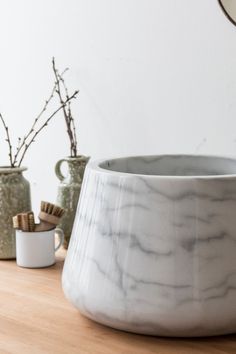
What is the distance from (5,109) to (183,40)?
0.51 m

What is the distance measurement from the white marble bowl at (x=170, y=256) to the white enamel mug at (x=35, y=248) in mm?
292

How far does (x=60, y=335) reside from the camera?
2.34 ft

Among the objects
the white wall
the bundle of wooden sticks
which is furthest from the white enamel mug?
the white wall

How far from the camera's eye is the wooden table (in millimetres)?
676

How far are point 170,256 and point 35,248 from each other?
0.36m

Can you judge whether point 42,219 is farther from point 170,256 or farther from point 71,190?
point 170,256

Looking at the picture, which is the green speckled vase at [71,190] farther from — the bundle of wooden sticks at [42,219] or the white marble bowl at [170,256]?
the white marble bowl at [170,256]

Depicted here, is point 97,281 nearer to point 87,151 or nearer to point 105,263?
point 105,263

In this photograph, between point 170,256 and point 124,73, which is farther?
point 124,73

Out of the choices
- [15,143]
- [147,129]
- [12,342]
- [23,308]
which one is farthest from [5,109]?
[12,342]

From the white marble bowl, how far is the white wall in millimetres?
371

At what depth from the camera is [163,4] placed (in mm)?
1081

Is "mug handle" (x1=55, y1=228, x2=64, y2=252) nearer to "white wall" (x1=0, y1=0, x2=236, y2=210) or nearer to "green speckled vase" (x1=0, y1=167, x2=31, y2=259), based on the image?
"green speckled vase" (x1=0, y1=167, x2=31, y2=259)

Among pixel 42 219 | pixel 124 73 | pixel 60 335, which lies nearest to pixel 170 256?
pixel 60 335
